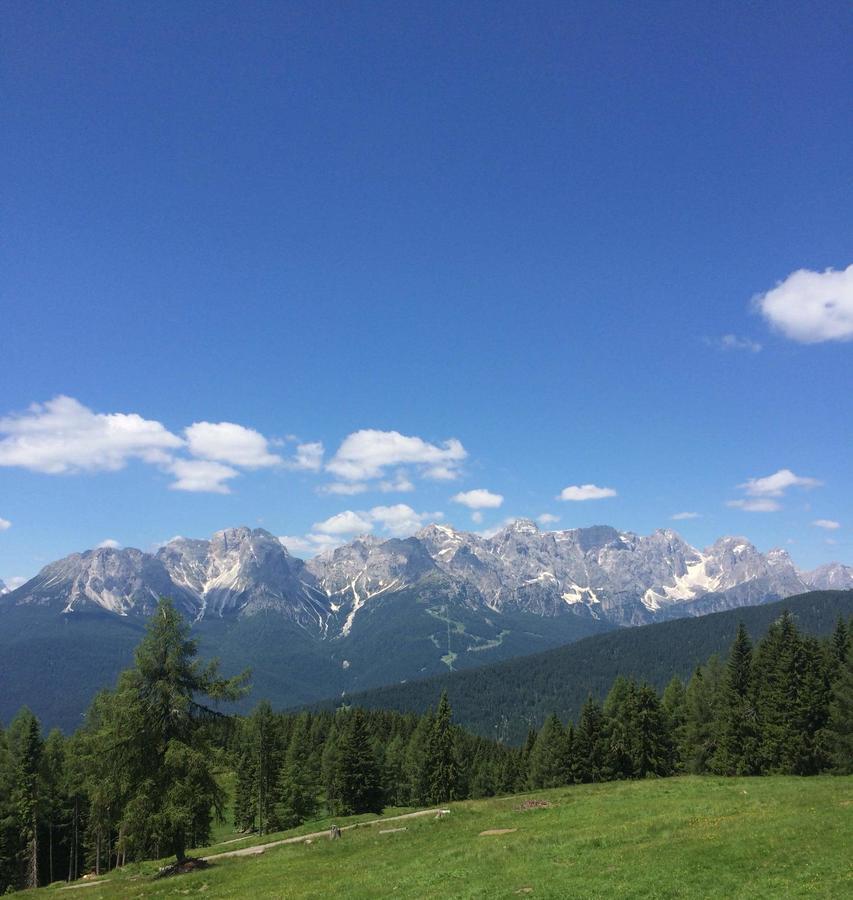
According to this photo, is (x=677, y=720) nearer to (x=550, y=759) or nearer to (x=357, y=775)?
(x=550, y=759)

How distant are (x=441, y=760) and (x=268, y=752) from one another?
22.8 meters

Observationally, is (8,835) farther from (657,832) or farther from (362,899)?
(657,832)

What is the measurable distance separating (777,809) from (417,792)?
296 feet

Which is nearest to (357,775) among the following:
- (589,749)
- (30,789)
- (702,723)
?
(589,749)

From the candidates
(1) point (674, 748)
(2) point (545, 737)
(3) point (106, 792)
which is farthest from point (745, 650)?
(3) point (106, 792)

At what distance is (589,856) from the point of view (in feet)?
85.3

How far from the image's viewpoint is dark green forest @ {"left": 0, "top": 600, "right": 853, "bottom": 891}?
34.4m

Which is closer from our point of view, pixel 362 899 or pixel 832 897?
pixel 832 897

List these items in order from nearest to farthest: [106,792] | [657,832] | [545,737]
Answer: [657,832], [106,792], [545,737]

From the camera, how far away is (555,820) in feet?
121

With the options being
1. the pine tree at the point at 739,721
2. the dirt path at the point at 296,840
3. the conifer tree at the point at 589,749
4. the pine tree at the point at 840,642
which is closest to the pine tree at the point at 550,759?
the conifer tree at the point at 589,749

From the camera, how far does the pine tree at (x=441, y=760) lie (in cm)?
8181

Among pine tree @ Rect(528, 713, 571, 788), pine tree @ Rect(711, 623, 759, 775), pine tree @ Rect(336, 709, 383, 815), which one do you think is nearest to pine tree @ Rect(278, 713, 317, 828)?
pine tree @ Rect(336, 709, 383, 815)

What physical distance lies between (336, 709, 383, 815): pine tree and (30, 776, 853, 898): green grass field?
41.8 meters
